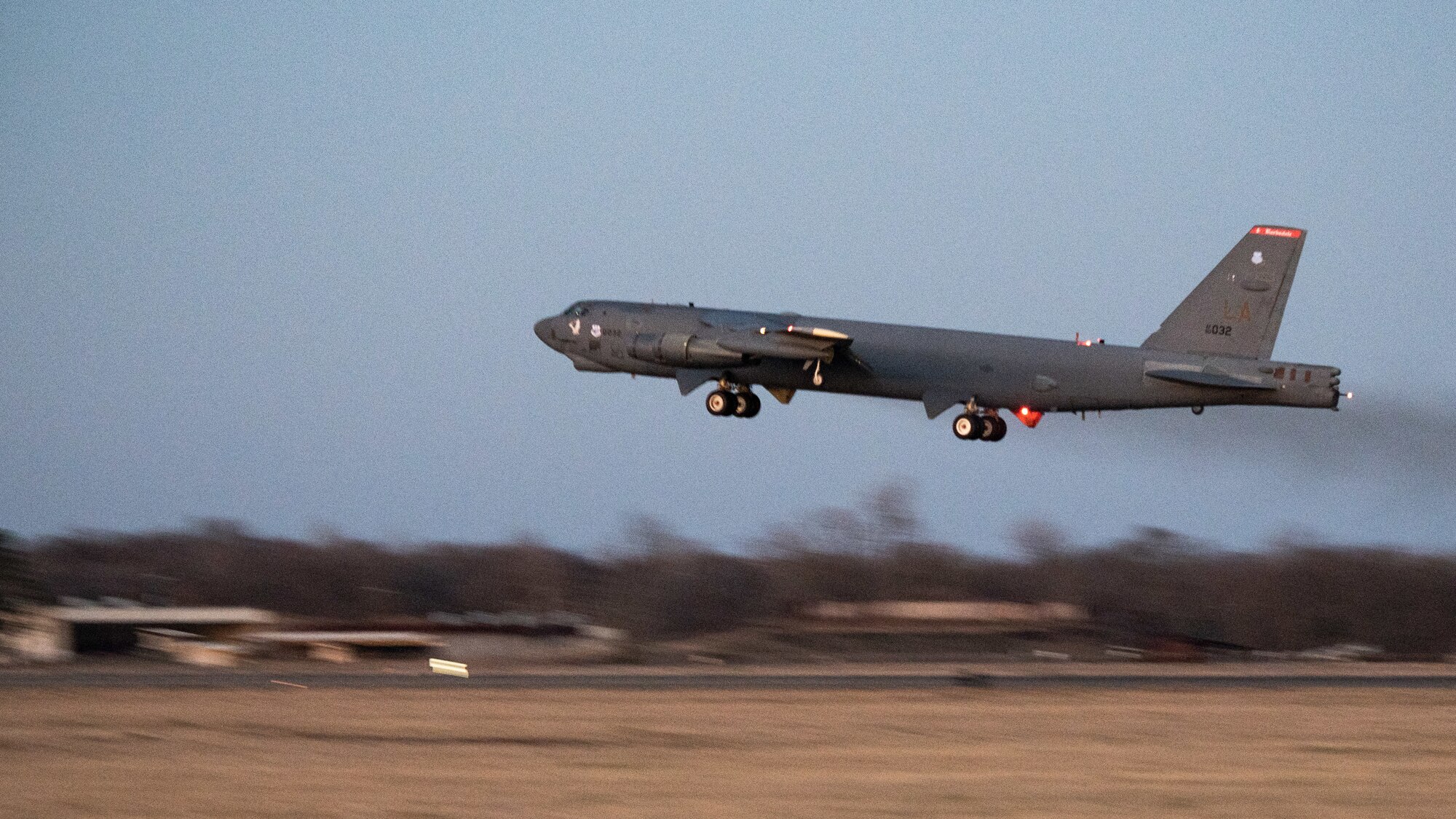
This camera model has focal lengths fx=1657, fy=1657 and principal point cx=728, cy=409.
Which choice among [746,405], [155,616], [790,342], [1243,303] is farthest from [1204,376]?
Result: [155,616]

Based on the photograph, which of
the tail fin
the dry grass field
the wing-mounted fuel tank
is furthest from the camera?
the wing-mounted fuel tank

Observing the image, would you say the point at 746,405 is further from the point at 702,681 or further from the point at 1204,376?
the point at 1204,376

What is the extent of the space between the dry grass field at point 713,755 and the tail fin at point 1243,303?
8.16 meters

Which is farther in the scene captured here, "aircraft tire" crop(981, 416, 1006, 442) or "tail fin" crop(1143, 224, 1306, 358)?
"aircraft tire" crop(981, 416, 1006, 442)

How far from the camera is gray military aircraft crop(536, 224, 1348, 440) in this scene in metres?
36.5

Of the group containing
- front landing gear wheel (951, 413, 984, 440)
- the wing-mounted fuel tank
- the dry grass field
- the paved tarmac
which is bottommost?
the dry grass field

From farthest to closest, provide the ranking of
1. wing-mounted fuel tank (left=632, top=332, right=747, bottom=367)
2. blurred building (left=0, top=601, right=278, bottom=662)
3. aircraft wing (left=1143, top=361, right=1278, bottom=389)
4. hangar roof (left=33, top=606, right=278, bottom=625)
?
hangar roof (left=33, top=606, right=278, bottom=625), blurred building (left=0, top=601, right=278, bottom=662), wing-mounted fuel tank (left=632, top=332, right=747, bottom=367), aircraft wing (left=1143, top=361, right=1278, bottom=389)

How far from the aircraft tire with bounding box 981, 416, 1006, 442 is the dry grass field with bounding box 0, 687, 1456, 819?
855 cm

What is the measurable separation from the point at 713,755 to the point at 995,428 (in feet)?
60.7

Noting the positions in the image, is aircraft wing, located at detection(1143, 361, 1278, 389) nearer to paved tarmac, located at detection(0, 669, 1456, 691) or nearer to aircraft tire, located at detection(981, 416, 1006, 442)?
aircraft tire, located at detection(981, 416, 1006, 442)

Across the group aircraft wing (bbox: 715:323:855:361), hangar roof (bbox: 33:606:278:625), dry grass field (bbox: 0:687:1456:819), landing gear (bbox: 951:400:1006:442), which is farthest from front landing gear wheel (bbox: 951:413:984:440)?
hangar roof (bbox: 33:606:278:625)

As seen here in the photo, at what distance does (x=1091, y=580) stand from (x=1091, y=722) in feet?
230

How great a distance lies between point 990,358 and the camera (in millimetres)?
38281

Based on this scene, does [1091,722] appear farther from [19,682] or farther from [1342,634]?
[1342,634]
